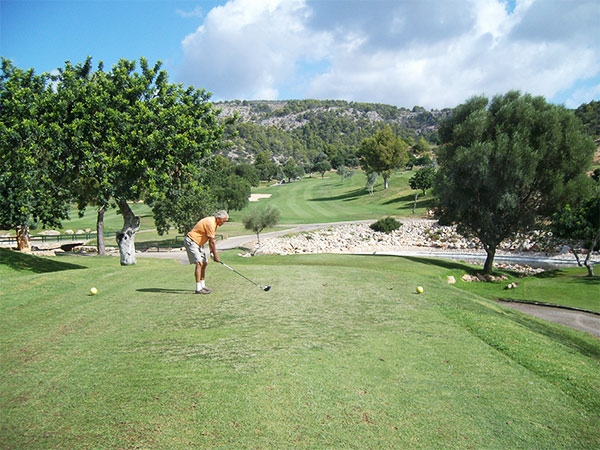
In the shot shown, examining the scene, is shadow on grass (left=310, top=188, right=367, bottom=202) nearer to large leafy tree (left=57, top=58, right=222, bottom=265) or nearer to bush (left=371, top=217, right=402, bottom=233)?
bush (left=371, top=217, right=402, bottom=233)

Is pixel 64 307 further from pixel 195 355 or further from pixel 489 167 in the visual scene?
pixel 489 167

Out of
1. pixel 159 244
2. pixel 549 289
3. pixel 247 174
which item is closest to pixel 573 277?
pixel 549 289

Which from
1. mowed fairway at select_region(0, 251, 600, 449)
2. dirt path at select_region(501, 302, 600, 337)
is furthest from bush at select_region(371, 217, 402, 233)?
mowed fairway at select_region(0, 251, 600, 449)

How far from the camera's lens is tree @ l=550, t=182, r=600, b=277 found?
91.0ft

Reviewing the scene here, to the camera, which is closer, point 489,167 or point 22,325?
point 22,325

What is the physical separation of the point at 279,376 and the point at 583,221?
29.0m

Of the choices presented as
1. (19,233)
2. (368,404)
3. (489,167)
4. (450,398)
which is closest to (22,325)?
(368,404)

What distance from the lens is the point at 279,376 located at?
652 cm

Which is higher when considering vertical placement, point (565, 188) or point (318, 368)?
point (565, 188)

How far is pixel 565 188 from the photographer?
1078 inches

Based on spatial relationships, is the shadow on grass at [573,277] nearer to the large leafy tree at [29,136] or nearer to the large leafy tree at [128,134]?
the large leafy tree at [128,134]

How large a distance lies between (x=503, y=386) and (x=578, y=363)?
3359 mm

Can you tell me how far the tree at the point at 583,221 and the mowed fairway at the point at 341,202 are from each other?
44000 millimetres

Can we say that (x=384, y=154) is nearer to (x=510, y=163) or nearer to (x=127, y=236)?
(x=510, y=163)
